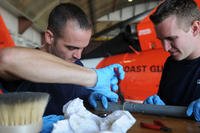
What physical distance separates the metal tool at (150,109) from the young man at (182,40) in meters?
0.40

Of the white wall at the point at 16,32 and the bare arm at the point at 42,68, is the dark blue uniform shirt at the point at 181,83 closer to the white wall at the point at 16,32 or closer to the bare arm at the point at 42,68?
the bare arm at the point at 42,68

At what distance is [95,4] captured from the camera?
9477 millimetres

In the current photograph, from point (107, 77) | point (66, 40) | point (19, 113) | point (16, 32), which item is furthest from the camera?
point (16, 32)

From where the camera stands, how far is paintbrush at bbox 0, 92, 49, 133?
46cm

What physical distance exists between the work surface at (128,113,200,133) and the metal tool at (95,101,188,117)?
0.02 m

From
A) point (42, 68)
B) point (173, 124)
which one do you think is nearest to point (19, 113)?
point (42, 68)

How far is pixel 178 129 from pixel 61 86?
590 mm

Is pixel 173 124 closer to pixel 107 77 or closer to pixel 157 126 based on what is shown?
pixel 157 126

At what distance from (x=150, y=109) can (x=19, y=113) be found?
0.45 m

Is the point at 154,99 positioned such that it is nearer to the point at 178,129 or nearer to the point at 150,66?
the point at 178,129

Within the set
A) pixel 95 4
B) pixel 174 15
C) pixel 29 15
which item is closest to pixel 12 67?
pixel 174 15

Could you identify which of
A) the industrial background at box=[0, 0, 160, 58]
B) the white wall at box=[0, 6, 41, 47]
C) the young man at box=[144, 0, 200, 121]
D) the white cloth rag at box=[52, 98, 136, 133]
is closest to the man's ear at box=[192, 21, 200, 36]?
the young man at box=[144, 0, 200, 121]

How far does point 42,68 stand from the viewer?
0.71 meters

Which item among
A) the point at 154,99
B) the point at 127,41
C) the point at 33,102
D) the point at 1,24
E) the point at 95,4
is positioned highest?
the point at 95,4
